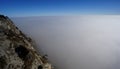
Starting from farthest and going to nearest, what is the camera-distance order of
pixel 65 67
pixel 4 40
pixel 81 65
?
pixel 81 65
pixel 65 67
pixel 4 40

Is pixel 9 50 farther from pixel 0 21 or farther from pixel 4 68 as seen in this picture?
pixel 0 21

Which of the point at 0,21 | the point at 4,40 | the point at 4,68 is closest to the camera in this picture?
the point at 4,68

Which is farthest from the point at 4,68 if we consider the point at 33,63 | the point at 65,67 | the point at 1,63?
the point at 65,67

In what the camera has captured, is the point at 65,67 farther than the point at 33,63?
Yes

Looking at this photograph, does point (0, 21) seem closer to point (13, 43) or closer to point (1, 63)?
point (13, 43)

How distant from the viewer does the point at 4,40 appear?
78.2 metres

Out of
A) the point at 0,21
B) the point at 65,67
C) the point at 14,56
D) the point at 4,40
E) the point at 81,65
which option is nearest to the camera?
the point at 14,56

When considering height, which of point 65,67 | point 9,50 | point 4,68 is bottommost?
point 65,67

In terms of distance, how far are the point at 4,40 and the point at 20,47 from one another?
785 cm

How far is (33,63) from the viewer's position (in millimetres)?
77188

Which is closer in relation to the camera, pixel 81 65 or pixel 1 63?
pixel 1 63

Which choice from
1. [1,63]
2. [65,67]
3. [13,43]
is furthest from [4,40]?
[65,67]

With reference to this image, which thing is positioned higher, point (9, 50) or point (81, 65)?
point (9, 50)

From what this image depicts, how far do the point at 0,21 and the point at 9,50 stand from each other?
31.9 metres
